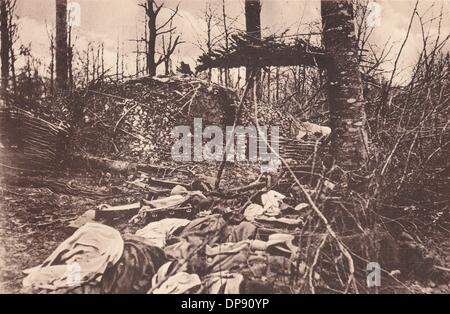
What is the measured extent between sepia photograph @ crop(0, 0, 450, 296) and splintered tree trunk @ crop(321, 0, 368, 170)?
0.05 feet

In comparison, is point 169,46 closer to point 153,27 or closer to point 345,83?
point 153,27

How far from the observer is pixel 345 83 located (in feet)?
15.5

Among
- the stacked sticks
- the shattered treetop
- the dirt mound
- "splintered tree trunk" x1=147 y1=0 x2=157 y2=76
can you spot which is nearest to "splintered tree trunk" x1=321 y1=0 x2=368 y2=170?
the shattered treetop

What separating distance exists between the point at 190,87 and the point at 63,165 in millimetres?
1912

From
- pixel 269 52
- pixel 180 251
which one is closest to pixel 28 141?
pixel 180 251

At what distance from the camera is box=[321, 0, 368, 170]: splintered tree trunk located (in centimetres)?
469

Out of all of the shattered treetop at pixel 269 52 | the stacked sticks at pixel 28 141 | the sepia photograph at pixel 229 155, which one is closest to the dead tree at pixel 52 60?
the sepia photograph at pixel 229 155

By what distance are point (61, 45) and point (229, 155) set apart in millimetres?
3010

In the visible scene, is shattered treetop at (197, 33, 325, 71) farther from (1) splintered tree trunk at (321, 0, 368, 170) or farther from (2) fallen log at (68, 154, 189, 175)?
(2) fallen log at (68, 154, 189, 175)

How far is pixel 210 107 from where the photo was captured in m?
5.25
